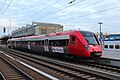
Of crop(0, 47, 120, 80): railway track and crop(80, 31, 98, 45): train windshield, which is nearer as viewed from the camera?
crop(0, 47, 120, 80): railway track

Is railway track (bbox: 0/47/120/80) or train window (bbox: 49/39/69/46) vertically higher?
train window (bbox: 49/39/69/46)

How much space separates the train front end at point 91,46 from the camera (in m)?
19.0

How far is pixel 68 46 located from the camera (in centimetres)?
2114

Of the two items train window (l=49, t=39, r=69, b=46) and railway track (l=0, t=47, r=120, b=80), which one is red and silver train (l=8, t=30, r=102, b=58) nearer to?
train window (l=49, t=39, r=69, b=46)

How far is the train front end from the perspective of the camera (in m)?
19.0

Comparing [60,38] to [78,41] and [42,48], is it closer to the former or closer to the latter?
[78,41]

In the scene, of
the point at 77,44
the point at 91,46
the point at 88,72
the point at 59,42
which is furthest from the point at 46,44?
the point at 88,72

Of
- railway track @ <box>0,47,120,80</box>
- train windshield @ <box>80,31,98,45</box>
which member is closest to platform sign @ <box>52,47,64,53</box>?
train windshield @ <box>80,31,98,45</box>

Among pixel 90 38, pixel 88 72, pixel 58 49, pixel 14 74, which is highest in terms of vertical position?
pixel 90 38

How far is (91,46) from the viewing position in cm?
1930

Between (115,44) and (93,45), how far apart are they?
1187 inches

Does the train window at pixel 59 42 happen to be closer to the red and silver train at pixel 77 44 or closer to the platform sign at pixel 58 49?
the red and silver train at pixel 77 44

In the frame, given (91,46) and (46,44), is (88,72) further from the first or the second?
(46,44)

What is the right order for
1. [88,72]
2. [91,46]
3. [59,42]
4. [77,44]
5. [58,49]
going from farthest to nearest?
[59,42] < [58,49] < [77,44] < [91,46] < [88,72]
